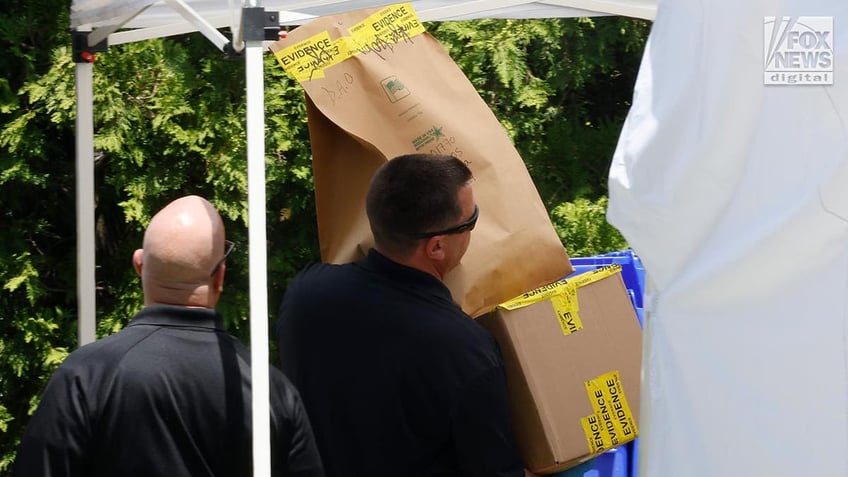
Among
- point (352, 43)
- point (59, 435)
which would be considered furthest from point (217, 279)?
point (352, 43)

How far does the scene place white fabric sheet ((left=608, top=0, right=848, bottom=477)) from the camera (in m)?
1.45

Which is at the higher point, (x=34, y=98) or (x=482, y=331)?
(x=34, y=98)

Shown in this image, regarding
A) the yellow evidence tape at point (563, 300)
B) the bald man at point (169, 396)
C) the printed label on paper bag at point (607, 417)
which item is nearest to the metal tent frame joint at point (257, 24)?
the bald man at point (169, 396)

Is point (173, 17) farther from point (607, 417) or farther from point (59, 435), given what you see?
point (607, 417)

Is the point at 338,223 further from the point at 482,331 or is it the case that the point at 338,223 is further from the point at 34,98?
the point at 34,98

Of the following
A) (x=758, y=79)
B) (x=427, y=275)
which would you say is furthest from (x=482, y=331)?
(x=758, y=79)

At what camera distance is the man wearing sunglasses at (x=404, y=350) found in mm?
1979

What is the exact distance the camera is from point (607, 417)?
6.93ft

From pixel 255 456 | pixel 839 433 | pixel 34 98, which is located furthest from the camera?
pixel 34 98

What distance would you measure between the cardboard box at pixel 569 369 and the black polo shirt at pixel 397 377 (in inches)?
3.1

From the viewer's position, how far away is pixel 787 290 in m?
1.48

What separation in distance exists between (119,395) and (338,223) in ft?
2.46

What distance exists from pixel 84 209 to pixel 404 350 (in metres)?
1.20

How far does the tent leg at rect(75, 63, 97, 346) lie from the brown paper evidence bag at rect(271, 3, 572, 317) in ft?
2.58
